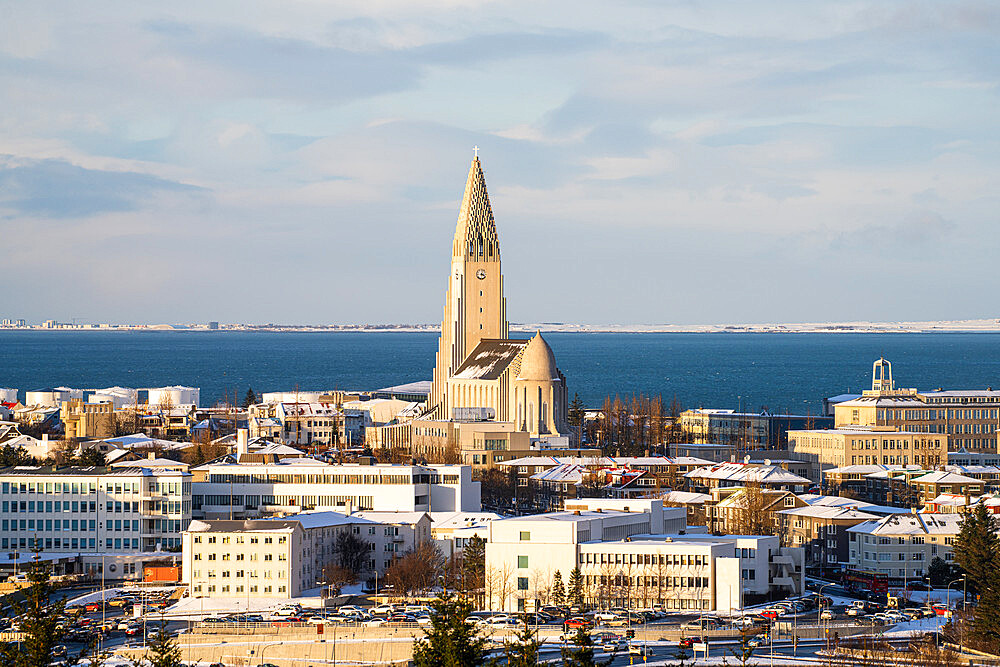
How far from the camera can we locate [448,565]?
86.7 meters

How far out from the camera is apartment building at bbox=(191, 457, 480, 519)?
99.1 meters

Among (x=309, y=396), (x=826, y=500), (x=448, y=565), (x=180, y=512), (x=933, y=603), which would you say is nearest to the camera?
(x=933, y=603)

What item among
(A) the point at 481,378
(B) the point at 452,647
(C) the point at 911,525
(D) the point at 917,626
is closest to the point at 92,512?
(C) the point at 911,525

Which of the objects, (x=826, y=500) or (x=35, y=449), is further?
(x=35, y=449)

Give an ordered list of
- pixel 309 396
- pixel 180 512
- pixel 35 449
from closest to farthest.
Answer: pixel 180 512 < pixel 35 449 < pixel 309 396

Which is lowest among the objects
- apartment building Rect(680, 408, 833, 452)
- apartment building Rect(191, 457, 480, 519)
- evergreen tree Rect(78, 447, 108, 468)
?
apartment building Rect(191, 457, 480, 519)

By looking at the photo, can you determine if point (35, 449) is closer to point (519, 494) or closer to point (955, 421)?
point (519, 494)

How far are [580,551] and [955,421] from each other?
6218 centimetres

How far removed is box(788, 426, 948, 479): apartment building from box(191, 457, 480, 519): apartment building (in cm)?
3436

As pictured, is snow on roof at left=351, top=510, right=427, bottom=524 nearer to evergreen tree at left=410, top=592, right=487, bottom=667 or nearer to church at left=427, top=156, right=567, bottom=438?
evergreen tree at left=410, top=592, right=487, bottom=667

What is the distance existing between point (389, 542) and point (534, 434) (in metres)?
55.4

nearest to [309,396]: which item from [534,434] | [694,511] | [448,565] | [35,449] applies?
[534,434]

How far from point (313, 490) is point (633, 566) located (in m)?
23.1

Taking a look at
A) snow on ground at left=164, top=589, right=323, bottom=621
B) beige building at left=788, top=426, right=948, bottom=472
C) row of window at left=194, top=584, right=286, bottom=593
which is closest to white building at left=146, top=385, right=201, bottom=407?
beige building at left=788, top=426, right=948, bottom=472
